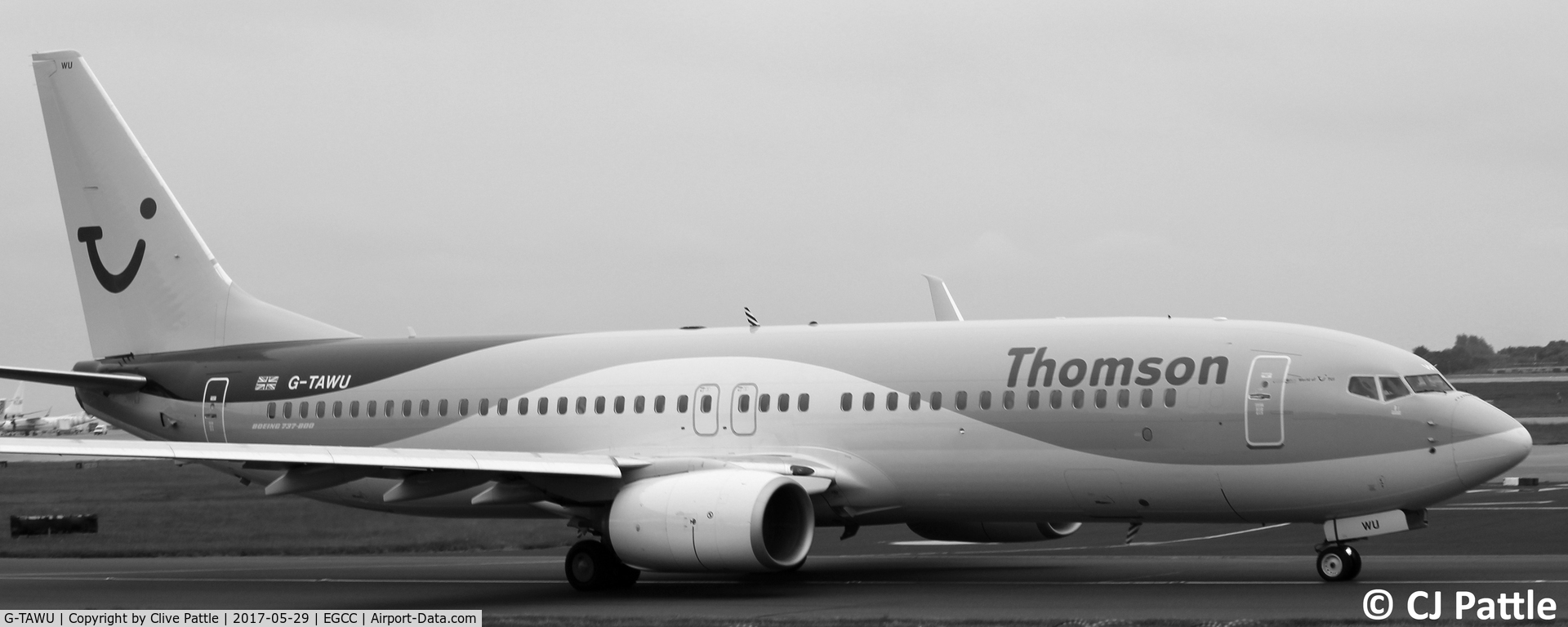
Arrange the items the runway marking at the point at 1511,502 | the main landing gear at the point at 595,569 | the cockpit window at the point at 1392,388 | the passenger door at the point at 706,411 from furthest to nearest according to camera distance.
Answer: the runway marking at the point at 1511,502, the passenger door at the point at 706,411, the main landing gear at the point at 595,569, the cockpit window at the point at 1392,388

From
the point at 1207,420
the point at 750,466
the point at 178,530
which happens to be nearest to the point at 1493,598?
the point at 1207,420

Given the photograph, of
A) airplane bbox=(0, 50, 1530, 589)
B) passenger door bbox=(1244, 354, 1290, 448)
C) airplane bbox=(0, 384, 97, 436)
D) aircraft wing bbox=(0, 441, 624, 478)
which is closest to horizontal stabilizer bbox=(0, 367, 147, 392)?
airplane bbox=(0, 50, 1530, 589)

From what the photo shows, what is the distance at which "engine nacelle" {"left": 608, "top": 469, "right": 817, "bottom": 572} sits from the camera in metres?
20.8

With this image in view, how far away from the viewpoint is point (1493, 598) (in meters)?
17.9

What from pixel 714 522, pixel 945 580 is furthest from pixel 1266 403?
pixel 714 522

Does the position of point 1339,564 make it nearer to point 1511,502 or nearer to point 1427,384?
point 1427,384

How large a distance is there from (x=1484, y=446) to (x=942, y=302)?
35.3 ft

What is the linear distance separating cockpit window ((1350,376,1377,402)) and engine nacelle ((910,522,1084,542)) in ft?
18.4

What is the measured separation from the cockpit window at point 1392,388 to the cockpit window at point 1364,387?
0.11 meters

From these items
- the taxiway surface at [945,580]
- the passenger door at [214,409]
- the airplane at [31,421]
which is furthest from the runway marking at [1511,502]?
the airplane at [31,421]

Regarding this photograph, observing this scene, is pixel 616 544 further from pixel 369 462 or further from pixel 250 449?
pixel 250 449

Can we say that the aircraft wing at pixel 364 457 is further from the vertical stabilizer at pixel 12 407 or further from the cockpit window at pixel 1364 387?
the vertical stabilizer at pixel 12 407

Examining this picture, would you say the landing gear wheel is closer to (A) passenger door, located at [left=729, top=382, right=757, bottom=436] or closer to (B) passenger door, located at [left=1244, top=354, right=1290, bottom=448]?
(B) passenger door, located at [left=1244, top=354, right=1290, bottom=448]

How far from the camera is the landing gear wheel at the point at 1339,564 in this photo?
20.4m
